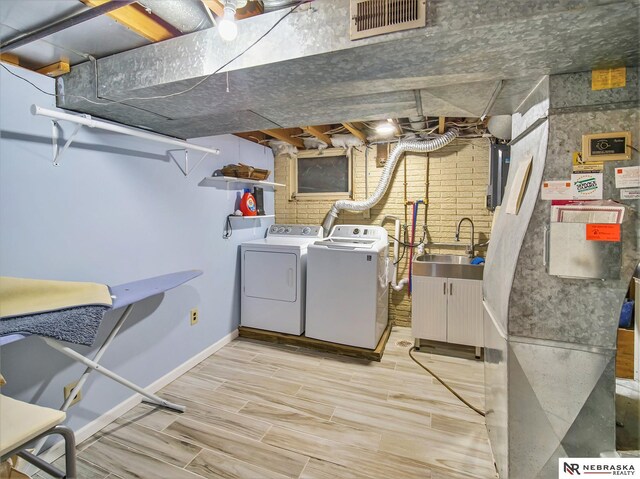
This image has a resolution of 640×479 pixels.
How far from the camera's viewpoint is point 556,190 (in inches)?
49.3

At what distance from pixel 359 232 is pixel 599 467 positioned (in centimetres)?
254

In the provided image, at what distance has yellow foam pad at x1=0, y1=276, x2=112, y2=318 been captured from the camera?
1.27m

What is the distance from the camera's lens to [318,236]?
140 inches

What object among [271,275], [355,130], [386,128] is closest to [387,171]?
[386,128]

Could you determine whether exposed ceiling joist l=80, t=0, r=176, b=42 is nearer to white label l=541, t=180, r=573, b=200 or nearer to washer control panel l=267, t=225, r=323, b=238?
white label l=541, t=180, r=573, b=200

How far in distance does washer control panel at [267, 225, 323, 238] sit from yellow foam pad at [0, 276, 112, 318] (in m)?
2.34

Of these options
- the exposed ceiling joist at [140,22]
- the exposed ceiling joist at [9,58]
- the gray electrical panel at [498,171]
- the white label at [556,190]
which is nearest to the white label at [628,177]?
the white label at [556,190]

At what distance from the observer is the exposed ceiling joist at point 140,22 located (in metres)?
1.21

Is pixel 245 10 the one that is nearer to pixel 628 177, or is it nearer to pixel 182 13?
pixel 182 13

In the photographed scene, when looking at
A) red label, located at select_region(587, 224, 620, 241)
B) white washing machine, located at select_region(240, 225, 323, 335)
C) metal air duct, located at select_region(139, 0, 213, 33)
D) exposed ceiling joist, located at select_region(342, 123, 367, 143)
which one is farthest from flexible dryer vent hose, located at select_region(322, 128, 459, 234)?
metal air duct, located at select_region(139, 0, 213, 33)

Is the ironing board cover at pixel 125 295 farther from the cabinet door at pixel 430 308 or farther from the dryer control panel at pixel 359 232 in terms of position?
the cabinet door at pixel 430 308

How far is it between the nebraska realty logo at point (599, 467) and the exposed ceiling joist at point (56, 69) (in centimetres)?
322

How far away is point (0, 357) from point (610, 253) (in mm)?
2945

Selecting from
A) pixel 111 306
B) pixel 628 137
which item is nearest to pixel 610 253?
pixel 628 137
